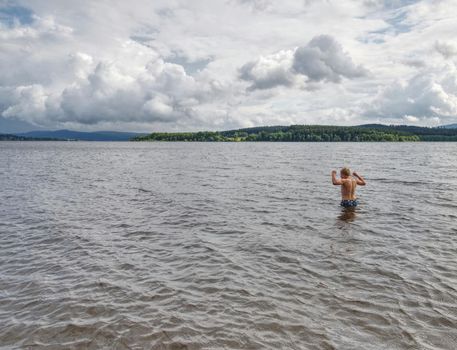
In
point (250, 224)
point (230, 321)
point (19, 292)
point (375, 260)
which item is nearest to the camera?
point (230, 321)

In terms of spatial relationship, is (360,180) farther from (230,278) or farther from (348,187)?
(230,278)

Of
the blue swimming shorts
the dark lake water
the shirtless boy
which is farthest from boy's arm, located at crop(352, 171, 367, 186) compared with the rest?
the dark lake water

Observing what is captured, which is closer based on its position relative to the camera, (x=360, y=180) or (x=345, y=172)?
(x=345, y=172)

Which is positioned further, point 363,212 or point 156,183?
point 156,183

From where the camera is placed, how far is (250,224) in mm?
18281

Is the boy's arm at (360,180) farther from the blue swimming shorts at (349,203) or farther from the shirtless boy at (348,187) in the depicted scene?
the blue swimming shorts at (349,203)

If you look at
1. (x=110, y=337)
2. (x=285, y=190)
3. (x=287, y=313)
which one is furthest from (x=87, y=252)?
(x=285, y=190)

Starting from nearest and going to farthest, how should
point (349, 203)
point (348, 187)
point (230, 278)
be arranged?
1. point (230, 278)
2. point (348, 187)
3. point (349, 203)

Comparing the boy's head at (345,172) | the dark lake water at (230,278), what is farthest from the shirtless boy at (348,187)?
the dark lake water at (230,278)

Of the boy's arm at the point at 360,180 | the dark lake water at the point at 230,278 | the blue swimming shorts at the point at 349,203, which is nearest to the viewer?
the dark lake water at the point at 230,278

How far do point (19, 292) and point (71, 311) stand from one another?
2483mm

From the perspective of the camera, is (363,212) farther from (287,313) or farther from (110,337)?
(110,337)

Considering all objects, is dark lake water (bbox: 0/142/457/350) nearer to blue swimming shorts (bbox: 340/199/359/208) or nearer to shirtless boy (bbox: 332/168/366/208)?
blue swimming shorts (bbox: 340/199/359/208)

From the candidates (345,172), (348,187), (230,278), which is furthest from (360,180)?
(230,278)
